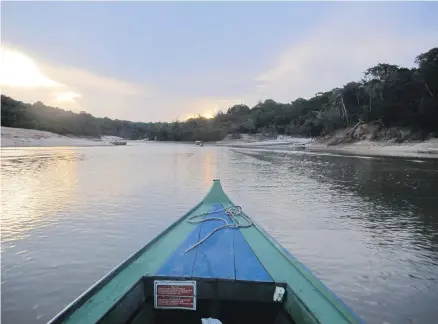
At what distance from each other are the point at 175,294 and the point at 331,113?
6535 cm

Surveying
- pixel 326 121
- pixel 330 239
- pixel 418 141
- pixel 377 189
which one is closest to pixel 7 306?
pixel 330 239

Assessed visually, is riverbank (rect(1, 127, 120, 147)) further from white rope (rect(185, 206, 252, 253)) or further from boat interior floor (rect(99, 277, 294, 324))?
boat interior floor (rect(99, 277, 294, 324))

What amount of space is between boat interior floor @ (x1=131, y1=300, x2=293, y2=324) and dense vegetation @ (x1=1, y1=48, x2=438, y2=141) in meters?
41.5

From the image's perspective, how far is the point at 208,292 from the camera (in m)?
3.13

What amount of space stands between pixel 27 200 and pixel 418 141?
4089 cm

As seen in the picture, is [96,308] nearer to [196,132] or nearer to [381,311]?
[381,311]

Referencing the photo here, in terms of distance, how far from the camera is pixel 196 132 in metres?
114

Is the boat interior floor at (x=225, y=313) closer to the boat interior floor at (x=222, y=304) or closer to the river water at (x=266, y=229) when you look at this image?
the boat interior floor at (x=222, y=304)

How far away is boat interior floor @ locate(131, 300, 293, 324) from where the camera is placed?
3137 mm

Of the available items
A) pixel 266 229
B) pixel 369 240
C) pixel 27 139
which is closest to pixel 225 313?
pixel 266 229

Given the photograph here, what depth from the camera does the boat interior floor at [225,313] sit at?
314cm

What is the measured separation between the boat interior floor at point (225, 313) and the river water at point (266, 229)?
158 centimetres

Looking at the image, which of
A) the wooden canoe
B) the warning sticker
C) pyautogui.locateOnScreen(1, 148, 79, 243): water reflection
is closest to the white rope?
the wooden canoe

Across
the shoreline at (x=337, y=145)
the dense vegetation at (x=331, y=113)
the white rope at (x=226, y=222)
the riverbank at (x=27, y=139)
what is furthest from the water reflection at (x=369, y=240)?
the riverbank at (x=27, y=139)
